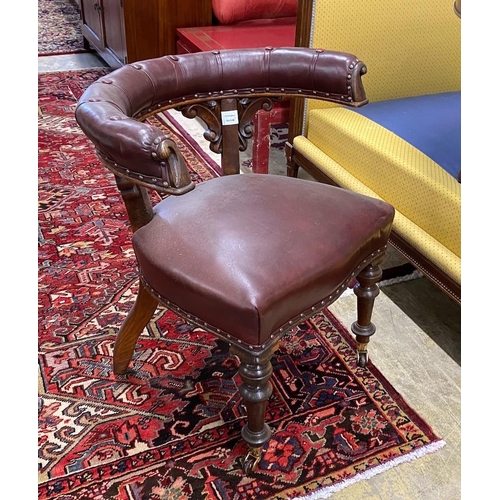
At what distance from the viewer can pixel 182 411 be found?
5.55ft

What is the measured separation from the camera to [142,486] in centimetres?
148

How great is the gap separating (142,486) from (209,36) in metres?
2.81

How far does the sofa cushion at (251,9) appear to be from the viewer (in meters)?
3.71

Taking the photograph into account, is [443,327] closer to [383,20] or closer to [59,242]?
[383,20]

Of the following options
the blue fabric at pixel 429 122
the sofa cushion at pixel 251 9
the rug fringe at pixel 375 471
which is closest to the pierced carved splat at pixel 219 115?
the blue fabric at pixel 429 122

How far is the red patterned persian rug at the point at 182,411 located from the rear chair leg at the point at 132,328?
0.06 m

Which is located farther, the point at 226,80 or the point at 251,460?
the point at 226,80

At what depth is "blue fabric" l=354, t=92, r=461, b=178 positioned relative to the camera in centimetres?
195

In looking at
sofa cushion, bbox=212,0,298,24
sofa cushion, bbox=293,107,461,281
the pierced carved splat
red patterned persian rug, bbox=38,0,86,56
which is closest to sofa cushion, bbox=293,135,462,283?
sofa cushion, bbox=293,107,461,281

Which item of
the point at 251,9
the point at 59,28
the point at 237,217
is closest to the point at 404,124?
the point at 237,217

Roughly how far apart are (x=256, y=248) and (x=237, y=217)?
125 millimetres

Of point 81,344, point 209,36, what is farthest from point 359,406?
point 209,36

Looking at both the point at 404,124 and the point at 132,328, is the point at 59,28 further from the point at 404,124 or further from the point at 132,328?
the point at 132,328

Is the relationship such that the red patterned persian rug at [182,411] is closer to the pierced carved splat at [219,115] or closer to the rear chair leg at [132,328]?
the rear chair leg at [132,328]
